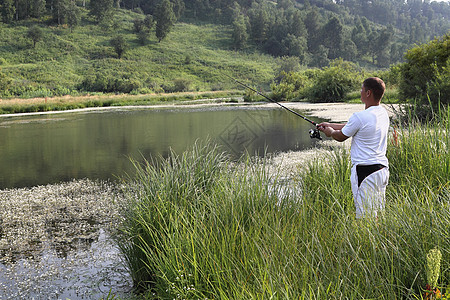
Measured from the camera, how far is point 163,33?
115 m

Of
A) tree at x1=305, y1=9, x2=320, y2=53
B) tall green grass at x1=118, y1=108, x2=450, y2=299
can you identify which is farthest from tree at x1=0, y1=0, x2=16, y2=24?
tall green grass at x1=118, y1=108, x2=450, y2=299

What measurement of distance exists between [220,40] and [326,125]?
424 feet

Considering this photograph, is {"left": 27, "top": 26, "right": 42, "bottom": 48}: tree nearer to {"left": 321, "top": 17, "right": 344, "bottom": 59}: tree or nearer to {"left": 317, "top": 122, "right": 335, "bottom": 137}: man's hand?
{"left": 321, "top": 17, "right": 344, "bottom": 59}: tree

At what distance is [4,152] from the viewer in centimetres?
1656

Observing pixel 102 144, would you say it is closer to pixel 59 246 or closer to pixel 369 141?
pixel 59 246

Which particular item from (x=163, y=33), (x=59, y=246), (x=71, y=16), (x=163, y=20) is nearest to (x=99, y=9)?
(x=71, y=16)

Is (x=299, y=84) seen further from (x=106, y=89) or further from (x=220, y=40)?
(x=220, y=40)

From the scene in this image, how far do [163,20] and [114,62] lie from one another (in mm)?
36278

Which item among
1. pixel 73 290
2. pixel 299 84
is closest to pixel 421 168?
pixel 73 290

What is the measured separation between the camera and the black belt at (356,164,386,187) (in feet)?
13.8

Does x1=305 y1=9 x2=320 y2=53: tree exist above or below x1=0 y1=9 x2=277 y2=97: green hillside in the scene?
above

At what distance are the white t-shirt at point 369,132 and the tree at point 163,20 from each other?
4585 inches

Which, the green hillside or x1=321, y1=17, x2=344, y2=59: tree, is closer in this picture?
the green hillside

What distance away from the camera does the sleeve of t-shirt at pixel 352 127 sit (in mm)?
4137
